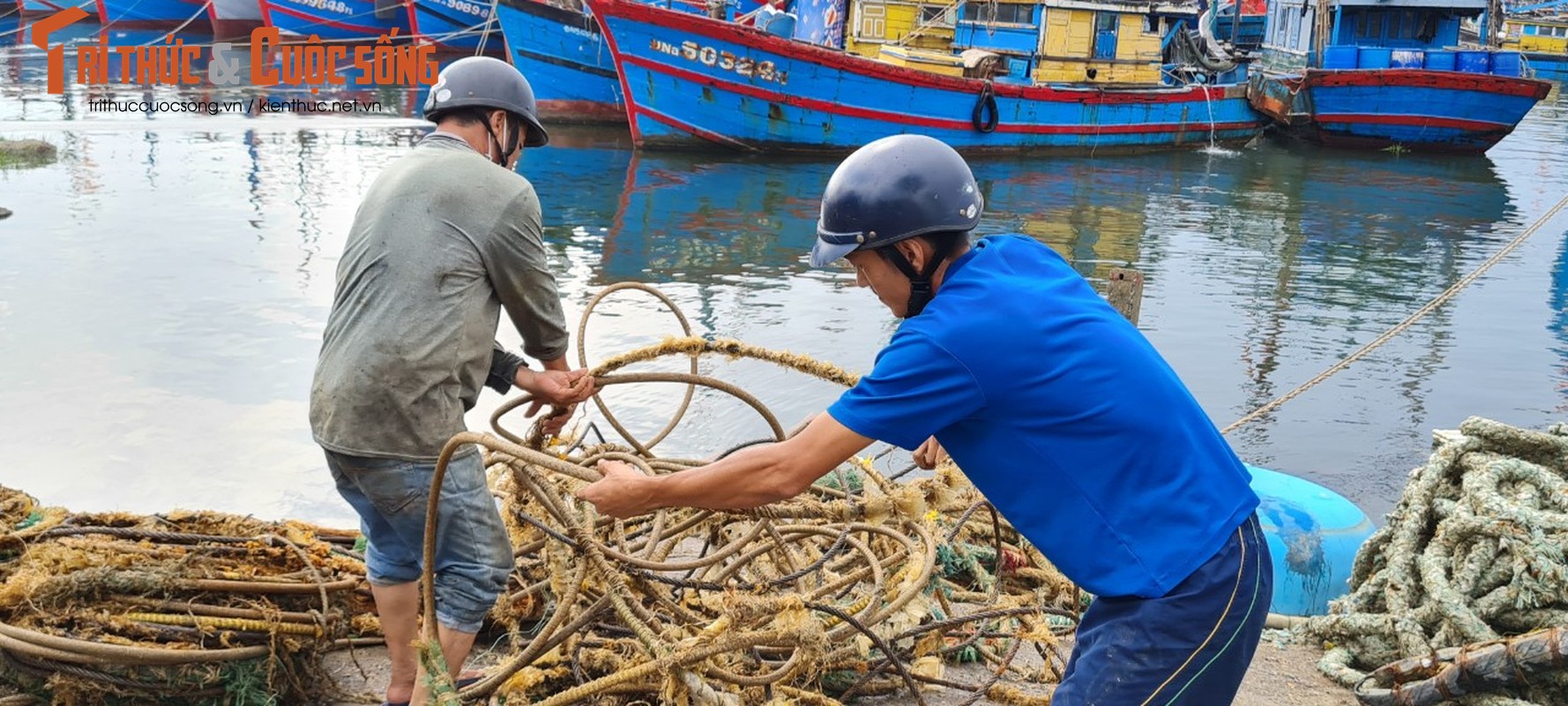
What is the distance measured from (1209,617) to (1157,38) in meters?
23.2

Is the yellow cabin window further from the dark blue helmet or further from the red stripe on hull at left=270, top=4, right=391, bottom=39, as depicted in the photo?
the dark blue helmet

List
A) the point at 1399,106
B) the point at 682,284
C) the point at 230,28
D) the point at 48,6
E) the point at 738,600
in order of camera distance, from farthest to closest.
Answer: the point at 48,6 < the point at 230,28 < the point at 1399,106 < the point at 682,284 < the point at 738,600

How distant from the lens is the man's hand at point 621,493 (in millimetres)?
Answer: 2418

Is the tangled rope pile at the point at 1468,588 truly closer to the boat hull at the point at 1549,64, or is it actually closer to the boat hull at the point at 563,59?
the boat hull at the point at 563,59

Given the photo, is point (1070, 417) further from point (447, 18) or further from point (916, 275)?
point (447, 18)

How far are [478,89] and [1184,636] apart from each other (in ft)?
7.07

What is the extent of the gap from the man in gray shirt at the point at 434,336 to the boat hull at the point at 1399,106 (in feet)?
82.0

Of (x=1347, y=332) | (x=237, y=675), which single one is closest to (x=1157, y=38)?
(x=1347, y=332)

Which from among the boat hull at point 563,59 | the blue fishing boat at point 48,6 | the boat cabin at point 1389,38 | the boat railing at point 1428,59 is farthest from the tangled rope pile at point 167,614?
the blue fishing boat at point 48,6

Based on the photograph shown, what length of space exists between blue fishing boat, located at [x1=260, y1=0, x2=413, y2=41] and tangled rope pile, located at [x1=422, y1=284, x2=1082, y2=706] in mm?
30562

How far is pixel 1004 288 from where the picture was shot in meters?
2.20

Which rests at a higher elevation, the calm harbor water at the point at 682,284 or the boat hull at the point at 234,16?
the boat hull at the point at 234,16

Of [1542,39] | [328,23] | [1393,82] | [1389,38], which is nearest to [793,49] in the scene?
[1393,82]

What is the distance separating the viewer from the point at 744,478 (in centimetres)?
234
